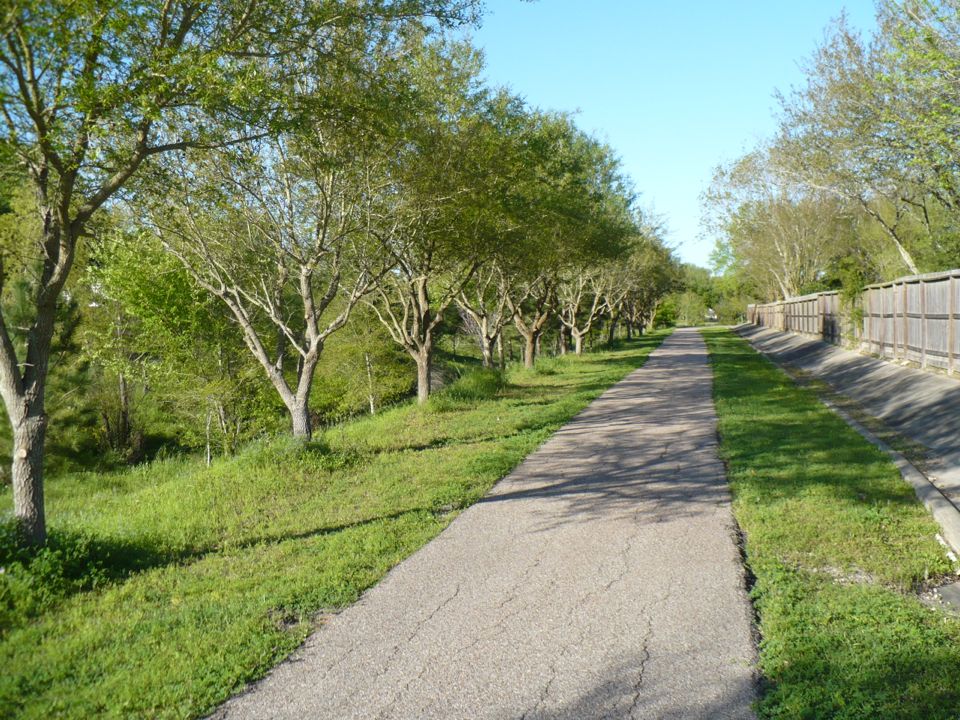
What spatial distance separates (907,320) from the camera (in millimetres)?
16688

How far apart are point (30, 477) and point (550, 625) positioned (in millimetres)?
4465

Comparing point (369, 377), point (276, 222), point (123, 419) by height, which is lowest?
point (123, 419)

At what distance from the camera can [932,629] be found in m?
4.45

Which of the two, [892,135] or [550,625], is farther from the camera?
[892,135]

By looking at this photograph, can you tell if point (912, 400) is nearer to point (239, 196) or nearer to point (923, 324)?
point (923, 324)

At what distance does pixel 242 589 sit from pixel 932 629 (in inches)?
177

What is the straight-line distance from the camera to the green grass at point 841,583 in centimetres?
372

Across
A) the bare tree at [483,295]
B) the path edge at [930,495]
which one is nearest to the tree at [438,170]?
the bare tree at [483,295]

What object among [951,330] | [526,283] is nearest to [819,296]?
[526,283]

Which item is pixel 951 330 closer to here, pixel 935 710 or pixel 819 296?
pixel 935 710

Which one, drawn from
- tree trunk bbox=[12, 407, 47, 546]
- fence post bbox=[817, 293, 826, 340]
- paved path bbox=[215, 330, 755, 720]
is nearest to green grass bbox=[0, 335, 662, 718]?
tree trunk bbox=[12, 407, 47, 546]

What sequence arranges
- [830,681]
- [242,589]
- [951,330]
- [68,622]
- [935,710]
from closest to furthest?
[935,710], [830,681], [68,622], [242,589], [951,330]

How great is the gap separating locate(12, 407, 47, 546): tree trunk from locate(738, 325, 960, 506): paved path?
807cm

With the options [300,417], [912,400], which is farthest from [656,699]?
[912,400]
